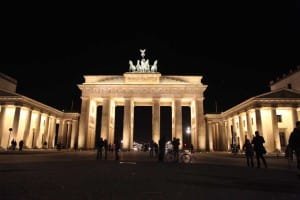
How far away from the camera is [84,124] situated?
162ft

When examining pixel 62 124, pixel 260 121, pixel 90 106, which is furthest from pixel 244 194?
pixel 62 124

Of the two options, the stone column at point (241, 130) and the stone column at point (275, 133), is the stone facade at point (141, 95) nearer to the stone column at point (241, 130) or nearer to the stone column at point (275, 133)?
the stone column at point (241, 130)

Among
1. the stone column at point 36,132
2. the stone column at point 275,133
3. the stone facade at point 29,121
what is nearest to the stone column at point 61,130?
the stone facade at point 29,121

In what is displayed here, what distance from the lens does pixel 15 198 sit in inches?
205

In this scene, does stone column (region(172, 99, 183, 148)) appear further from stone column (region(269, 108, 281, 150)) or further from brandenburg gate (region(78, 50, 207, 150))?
stone column (region(269, 108, 281, 150))

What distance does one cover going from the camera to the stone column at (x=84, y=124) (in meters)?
48.3

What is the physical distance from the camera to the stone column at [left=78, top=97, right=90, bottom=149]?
159ft

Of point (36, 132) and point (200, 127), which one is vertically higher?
point (200, 127)

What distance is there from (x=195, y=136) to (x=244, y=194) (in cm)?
4609

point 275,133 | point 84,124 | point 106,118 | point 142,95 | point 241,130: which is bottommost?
point 275,133

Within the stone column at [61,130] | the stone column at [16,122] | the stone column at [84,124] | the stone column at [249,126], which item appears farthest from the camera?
the stone column at [61,130]

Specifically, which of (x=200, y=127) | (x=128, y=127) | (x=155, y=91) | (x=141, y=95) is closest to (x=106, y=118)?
(x=128, y=127)

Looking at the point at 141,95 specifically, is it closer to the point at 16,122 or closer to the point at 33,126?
the point at 16,122

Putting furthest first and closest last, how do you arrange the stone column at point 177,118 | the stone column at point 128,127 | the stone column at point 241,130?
the stone column at point 177,118, the stone column at point 128,127, the stone column at point 241,130
